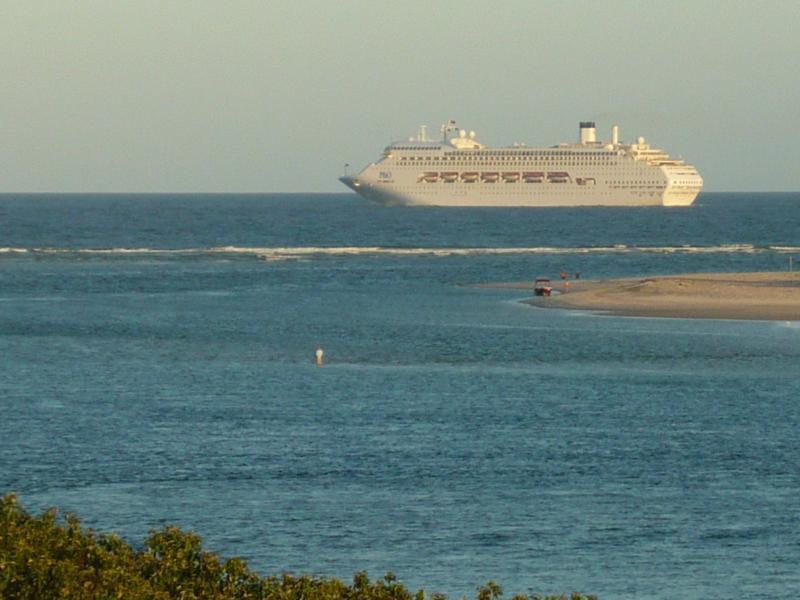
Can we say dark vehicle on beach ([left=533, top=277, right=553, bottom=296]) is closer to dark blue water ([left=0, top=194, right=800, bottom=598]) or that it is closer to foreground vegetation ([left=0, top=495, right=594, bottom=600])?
dark blue water ([left=0, top=194, right=800, bottom=598])

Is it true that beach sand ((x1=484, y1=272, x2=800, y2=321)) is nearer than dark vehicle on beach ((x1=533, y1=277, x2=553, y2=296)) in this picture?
Yes

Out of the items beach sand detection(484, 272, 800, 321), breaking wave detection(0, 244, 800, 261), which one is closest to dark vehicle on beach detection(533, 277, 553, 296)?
beach sand detection(484, 272, 800, 321)

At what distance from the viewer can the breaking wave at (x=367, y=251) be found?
12788 centimetres

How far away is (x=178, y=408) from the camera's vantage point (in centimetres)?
4641

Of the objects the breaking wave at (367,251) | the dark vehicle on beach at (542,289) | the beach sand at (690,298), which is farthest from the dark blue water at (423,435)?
the breaking wave at (367,251)

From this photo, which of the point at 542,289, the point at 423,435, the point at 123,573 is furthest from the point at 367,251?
the point at 123,573

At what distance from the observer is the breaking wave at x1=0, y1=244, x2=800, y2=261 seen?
128 m

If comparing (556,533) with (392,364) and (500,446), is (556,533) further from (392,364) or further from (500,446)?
(392,364)

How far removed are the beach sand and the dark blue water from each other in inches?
120

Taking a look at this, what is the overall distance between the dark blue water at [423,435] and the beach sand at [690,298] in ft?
10.0

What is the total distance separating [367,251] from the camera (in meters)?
131

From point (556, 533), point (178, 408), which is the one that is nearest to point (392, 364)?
point (178, 408)

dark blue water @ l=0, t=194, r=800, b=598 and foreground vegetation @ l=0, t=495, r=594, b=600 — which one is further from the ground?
foreground vegetation @ l=0, t=495, r=594, b=600

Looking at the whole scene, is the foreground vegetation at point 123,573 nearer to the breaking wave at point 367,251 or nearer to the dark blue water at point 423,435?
the dark blue water at point 423,435
